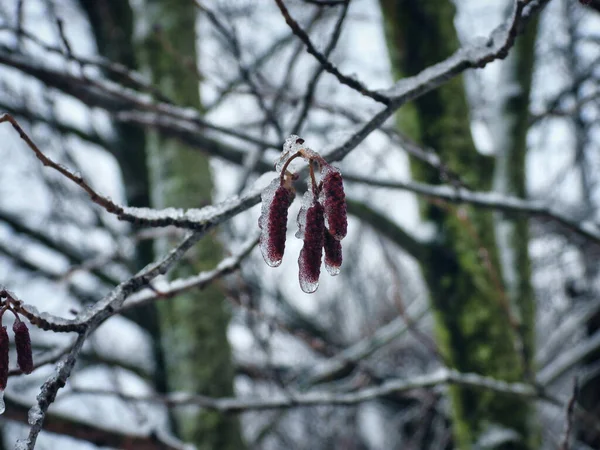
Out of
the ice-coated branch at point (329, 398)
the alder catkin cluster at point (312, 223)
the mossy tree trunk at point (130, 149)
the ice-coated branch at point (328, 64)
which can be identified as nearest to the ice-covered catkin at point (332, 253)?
the alder catkin cluster at point (312, 223)

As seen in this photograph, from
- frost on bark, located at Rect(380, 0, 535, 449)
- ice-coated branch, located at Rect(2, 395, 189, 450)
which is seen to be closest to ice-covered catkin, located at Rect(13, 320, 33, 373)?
ice-coated branch, located at Rect(2, 395, 189, 450)

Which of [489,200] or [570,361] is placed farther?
[570,361]

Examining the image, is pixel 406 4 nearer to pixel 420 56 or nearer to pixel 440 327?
pixel 420 56

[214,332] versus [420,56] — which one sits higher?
[420,56]

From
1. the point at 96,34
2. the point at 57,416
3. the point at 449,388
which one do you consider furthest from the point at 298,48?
the point at 96,34

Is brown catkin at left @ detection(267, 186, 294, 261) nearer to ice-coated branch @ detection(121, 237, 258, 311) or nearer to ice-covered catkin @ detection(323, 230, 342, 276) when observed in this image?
ice-covered catkin @ detection(323, 230, 342, 276)

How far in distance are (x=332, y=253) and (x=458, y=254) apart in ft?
4.92

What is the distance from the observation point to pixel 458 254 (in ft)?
6.39

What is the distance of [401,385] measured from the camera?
1521 millimetres

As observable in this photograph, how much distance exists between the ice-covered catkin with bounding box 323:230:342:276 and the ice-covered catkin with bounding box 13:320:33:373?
390mm

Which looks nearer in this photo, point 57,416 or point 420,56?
point 57,416

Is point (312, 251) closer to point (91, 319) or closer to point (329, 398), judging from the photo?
point (91, 319)

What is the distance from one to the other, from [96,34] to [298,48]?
10.6 feet

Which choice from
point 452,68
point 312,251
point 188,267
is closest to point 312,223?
point 312,251
